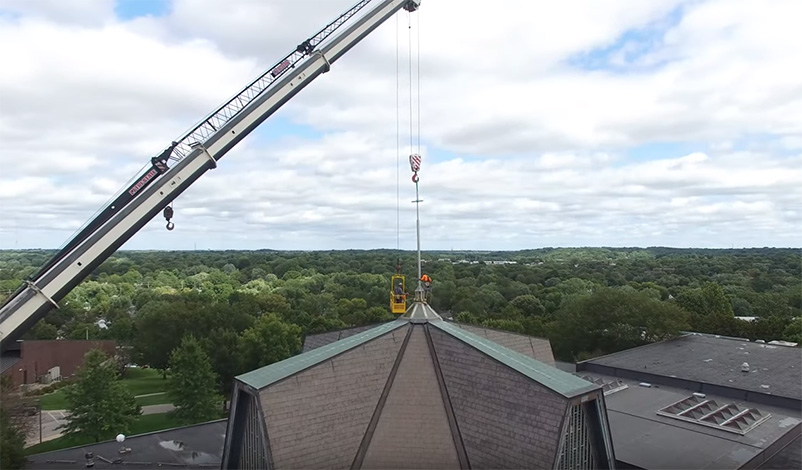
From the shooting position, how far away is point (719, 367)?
4422 centimetres

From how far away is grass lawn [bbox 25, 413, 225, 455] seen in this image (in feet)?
134

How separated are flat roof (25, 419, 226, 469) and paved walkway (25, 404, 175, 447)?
1085 cm

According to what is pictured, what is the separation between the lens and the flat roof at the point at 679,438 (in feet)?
82.9

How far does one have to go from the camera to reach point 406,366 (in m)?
24.0

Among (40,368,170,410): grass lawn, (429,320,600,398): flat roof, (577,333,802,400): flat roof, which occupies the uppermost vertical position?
(429,320,600,398): flat roof

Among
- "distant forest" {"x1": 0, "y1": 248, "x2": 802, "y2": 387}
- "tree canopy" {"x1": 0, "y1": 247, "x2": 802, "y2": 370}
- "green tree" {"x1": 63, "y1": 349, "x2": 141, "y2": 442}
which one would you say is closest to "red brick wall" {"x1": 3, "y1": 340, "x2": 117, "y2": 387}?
"distant forest" {"x1": 0, "y1": 248, "x2": 802, "y2": 387}

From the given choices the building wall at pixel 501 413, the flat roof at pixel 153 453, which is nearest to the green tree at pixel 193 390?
the flat roof at pixel 153 453

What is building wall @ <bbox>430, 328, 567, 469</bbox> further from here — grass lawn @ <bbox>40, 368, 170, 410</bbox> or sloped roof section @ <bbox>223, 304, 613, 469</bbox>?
grass lawn @ <bbox>40, 368, 170, 410</bbox>

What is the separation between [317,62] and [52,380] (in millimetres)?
61779

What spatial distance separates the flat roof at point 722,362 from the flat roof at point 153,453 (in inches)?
1296

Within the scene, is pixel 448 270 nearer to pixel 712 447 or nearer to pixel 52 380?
pixel 52 380

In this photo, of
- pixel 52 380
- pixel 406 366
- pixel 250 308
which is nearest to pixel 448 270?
pixel 250 308

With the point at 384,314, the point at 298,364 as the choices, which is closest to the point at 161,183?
the point at 298,364

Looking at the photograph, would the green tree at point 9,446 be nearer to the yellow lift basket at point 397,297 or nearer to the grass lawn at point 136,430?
the grass lawn at point 136,430
